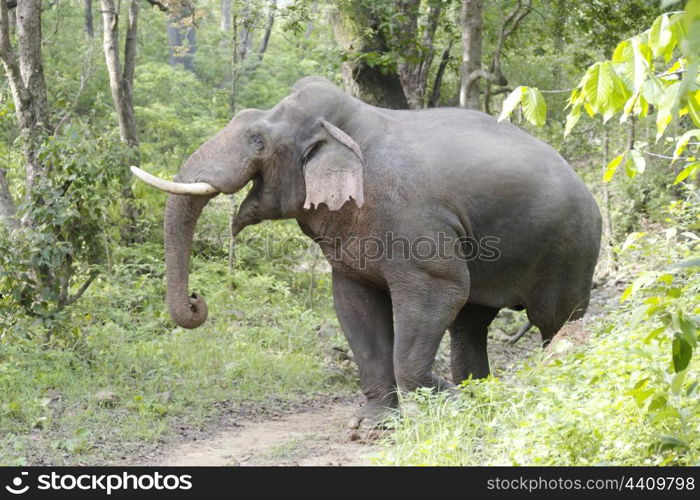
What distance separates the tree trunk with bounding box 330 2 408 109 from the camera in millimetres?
11570

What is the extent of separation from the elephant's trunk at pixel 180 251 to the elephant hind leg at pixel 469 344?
91.7 inches

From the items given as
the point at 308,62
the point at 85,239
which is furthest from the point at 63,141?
the point at 308,62

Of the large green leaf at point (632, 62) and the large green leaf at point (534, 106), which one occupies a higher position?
the large green leaf at point (632, 62)

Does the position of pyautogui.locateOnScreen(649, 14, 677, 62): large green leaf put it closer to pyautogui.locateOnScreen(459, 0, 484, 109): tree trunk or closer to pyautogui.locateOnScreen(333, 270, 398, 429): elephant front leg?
pyautogui.locateOnScreen(333, 270, 398, 429): elephant front leg

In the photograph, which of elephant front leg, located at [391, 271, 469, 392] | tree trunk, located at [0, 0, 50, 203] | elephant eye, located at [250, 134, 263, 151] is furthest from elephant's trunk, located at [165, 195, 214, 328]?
tree trunk, located at [0, 0, 50, 203]

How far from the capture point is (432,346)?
7199 mm

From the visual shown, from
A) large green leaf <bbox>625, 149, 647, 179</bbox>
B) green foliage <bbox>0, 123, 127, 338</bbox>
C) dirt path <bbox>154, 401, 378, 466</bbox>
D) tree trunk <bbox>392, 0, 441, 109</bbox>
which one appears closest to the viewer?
large green leaf <bbox>625, 149, 647, 179</bbox>

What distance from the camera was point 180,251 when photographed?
745 cm

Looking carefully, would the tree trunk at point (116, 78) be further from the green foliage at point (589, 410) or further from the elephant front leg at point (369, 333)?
the green foliage at point (589, 410)

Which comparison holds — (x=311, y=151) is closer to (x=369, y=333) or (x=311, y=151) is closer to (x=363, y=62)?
(x=369, y=333)

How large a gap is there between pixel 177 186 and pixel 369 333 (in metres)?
1.91

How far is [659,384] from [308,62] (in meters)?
20.1

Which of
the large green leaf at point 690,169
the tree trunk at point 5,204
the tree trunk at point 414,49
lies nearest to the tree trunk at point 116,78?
the tree trunk at point 5,204

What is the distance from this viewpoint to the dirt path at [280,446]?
6.54m
